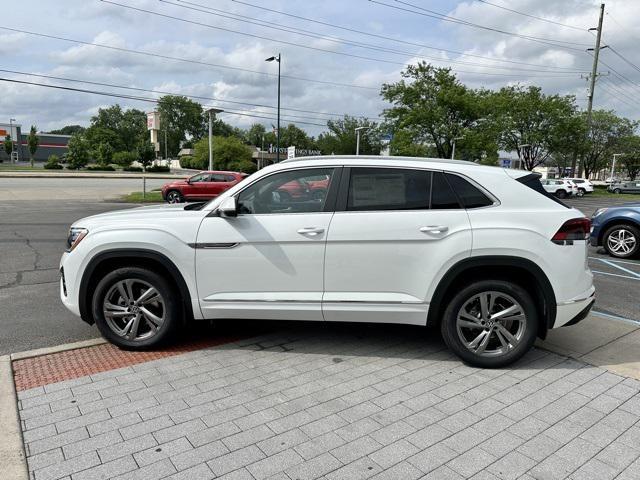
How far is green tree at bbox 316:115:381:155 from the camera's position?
8262 centimetres

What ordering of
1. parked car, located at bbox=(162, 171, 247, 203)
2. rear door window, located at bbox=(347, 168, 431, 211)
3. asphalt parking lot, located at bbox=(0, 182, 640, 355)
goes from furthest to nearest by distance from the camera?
parked car, located at bbox=(162, 171, 247, 203) < asphalt parking lot, located at bbox=(0, 182, 640, 355) < rear door window, located at bbox=(347, 168, 431, 211)

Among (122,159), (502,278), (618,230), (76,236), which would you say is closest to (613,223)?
(618,230)

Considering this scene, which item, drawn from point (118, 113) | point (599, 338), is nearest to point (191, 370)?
point (599, 338)

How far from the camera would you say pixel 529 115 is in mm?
45250

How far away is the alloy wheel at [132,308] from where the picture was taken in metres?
4.22

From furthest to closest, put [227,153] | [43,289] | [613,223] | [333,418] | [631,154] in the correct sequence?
[631,154] → [227,153] → [613,223] → [43,289] → [333,418]

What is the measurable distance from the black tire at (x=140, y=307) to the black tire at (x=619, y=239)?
893 cm

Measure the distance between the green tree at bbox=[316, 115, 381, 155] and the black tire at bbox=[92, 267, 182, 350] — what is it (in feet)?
252

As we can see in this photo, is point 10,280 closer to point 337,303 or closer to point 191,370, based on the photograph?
point 191,370

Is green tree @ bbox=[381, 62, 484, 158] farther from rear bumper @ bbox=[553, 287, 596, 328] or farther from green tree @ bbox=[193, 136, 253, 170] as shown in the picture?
rear bumper @ bbox=[553, 287, 596, 328]

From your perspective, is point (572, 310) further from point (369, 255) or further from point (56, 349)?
point (56, 349)

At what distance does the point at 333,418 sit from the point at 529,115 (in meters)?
48.2

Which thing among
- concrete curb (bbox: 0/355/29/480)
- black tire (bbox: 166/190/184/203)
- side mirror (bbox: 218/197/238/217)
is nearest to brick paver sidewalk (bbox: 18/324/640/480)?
concrete curb (bbox: 0/355/29/480)

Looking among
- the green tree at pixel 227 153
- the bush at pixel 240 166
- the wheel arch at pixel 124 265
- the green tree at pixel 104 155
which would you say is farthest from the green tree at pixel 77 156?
the wheel arch at pixel 124 265
